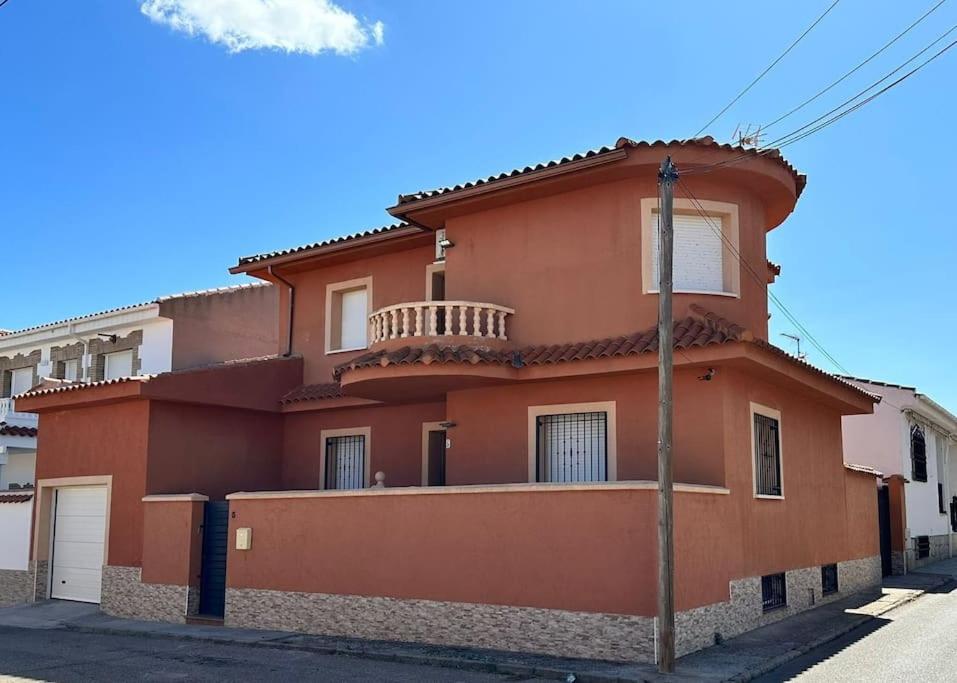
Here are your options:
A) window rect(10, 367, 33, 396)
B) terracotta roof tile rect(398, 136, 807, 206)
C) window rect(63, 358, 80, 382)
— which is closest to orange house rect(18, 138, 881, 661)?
terracotta roof tile rect(398, 136, 807, 206)

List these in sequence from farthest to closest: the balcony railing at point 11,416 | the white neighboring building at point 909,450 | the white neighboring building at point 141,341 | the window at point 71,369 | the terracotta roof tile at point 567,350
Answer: the window at point 71,369 < the balcony railing at point 11,416 < the white neighboring building at point 141,341 < the white neighboring building at point 909,450 < the terracotta roof tile at point 567,350

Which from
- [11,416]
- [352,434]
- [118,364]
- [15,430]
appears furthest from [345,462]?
[11,416]

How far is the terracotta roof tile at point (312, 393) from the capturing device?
17.9 meters

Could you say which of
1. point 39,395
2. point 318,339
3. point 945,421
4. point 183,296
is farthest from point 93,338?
point 945,421

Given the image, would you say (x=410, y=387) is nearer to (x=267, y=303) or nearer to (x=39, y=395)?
(x=39, y=395)

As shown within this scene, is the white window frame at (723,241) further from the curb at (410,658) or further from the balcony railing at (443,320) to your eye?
the curb at (410,658)

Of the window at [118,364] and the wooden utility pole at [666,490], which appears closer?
the wooden utility pole at [666,490]

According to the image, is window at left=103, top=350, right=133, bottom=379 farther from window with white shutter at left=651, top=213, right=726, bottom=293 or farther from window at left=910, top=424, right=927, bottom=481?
window at left=910, top=424, right=927, bottom=481

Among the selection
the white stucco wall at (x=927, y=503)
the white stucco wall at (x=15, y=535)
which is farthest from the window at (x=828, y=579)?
the white stucco wall at (x=15, y=535)

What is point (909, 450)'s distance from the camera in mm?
25062

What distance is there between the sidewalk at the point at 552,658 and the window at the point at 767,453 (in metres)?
2.05

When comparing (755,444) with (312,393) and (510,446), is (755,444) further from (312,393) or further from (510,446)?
(312,393)

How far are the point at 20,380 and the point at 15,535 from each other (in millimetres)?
10900

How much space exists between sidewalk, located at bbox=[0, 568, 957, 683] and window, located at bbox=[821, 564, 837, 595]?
13.0 inches
